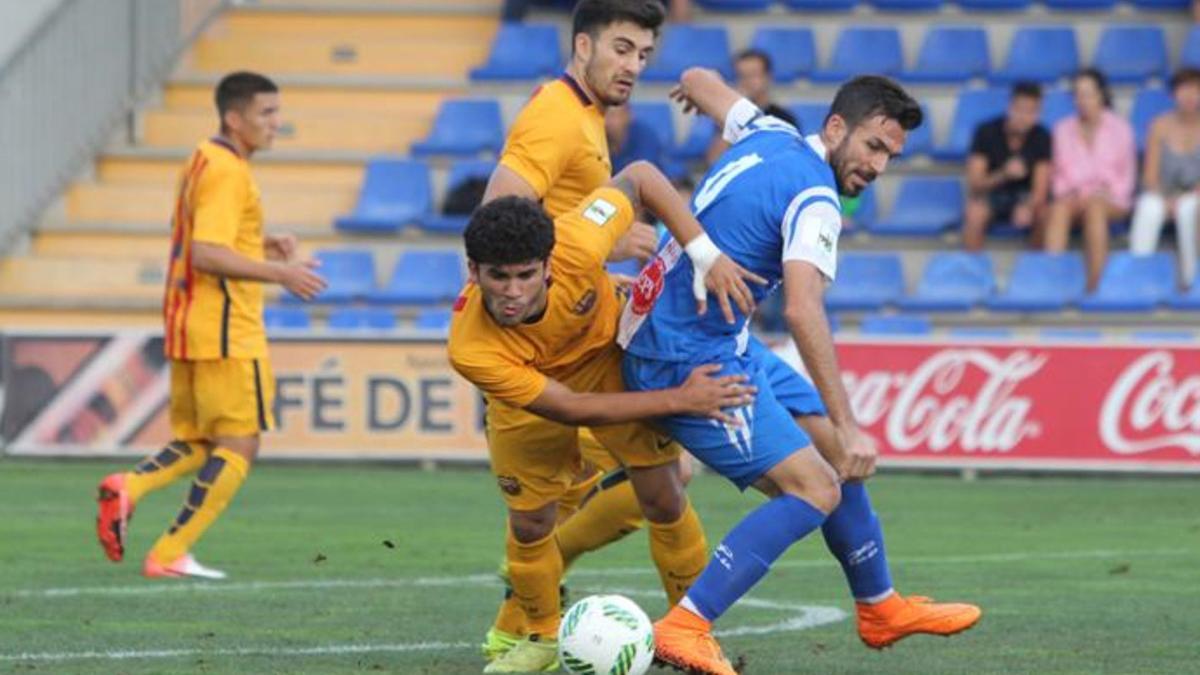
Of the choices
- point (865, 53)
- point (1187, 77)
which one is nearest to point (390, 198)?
point (865, 53)

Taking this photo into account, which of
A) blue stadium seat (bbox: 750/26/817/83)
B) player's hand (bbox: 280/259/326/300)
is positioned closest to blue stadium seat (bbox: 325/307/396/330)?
blue stadium seat (bbox: 750/26/817/83)

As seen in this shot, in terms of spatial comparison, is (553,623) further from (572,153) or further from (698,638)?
(572,153)

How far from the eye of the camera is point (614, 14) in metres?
8.30

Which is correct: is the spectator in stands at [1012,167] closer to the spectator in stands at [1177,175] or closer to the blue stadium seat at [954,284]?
the blue stadium seat at [954,284]

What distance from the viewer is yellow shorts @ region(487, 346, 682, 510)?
25.6 ft

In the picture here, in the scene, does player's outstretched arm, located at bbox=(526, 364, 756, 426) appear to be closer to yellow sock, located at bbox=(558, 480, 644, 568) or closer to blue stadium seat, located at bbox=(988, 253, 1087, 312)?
yellow sock, located at bbox=(558, 480, 644, 568)

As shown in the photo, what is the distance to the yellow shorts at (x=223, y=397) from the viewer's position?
437 inches

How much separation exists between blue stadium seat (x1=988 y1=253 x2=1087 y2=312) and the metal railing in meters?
7.60

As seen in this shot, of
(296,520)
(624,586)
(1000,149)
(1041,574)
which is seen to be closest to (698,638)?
(624,586)

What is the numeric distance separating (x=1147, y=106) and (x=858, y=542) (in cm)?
1264

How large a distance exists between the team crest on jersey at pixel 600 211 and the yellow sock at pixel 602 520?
4.20ft

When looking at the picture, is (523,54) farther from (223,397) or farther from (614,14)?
(614,14)

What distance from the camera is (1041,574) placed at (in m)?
11.0

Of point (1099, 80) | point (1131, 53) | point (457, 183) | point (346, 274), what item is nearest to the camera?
point (1099, 80)
